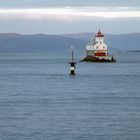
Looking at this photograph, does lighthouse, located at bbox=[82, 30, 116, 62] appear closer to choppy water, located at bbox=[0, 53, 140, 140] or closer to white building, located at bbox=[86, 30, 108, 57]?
white building, located at bbox=[86, 30, 108, 57]

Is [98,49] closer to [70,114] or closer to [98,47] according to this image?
[98,47]

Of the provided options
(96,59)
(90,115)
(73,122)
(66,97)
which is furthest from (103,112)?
(96,59)

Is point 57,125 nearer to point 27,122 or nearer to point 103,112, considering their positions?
point 27,122

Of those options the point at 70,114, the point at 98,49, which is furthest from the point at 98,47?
the point at 70,114

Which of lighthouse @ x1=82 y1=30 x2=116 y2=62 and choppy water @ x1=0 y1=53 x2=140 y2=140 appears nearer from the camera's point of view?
choppy water @ x1=0 y1=53 x2=140 y2=140

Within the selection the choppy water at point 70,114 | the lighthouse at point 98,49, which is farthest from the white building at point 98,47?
the choppy water at point 70,114

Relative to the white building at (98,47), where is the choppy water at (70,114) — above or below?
below

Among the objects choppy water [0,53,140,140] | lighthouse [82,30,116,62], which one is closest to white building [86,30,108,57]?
lighthouse [82,30,116,62]

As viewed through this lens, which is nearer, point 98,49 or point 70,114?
point 70,114

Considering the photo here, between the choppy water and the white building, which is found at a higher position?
the white building

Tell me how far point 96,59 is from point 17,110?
287ft

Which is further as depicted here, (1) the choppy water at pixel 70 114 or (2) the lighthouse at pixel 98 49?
(2) the lighthouse at pixel 98 49

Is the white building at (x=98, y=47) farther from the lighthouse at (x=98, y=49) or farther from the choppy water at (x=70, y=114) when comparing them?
the choppy water at (x=70, y=114)

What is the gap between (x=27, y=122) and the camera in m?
37.2
